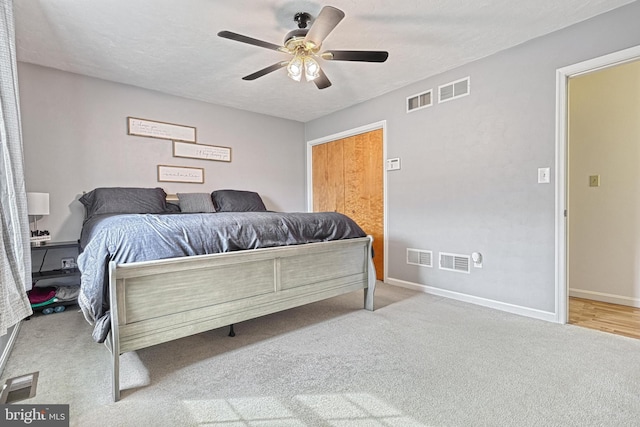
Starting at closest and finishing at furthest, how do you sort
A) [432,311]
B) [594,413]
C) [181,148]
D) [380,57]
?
[594,413] < [380,57] < [432,311] < [181,148]

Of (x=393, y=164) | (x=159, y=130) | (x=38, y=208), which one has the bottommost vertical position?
(x=38, y=208)

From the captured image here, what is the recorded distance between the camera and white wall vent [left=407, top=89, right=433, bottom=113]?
343cm

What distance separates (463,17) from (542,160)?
1.34 metres

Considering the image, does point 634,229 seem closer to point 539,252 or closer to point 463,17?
point 539,252

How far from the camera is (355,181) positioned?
4.41 m

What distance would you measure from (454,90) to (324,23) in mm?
1902

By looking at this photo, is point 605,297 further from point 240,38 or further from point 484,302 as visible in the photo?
point 240,38

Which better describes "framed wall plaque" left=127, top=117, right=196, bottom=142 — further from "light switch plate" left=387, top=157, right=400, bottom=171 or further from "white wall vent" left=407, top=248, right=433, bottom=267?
"white wall vent" left=407, top=248, right=433, bottom=267

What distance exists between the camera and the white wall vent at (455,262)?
3.15 metres

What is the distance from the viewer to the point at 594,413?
1426 millimetres

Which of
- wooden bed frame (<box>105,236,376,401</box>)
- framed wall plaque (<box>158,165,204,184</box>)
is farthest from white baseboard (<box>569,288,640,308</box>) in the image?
framed wall plaque (<box>158,165,204,184</box>)

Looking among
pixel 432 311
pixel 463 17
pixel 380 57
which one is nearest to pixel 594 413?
pixel 432 311

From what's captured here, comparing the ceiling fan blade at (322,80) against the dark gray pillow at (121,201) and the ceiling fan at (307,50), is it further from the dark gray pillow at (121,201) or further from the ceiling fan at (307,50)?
the dark gray pillow at (121,201)

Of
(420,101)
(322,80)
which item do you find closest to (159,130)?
(322,80)
